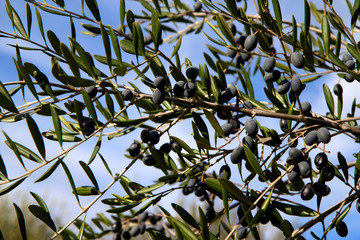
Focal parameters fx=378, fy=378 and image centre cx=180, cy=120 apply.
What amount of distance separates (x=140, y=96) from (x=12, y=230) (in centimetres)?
1154

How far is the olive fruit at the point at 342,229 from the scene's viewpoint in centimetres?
112

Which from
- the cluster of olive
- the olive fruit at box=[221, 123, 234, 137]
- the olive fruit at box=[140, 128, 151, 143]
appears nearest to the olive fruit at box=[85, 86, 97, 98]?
the olive fruit at box=[140, 128, 151, 143]

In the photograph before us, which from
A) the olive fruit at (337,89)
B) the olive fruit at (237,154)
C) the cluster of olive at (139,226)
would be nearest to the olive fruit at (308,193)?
the olive fruit at (237,154)

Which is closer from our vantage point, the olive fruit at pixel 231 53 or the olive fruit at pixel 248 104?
the olive fruit at pixel 248 104

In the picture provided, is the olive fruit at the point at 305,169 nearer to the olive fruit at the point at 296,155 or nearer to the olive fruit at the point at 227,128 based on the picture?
the olive fruit at the point at 296,155

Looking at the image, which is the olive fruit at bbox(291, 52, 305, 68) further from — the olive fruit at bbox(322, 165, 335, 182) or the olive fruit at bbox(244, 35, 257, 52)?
the olive fruit at bbox(322, 165, 335, 182)

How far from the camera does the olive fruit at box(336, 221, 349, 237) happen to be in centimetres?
112

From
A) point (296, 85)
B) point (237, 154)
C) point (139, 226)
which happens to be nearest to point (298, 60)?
point (296, 85)

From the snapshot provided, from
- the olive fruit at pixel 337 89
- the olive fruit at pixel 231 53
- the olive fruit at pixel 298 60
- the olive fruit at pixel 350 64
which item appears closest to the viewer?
the olive fruit at pixel 298 60

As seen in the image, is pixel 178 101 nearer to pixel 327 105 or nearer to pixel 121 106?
pixel 121 106

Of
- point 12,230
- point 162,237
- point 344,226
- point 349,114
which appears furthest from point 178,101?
point 12,230

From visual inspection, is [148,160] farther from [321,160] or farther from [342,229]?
[342,229]

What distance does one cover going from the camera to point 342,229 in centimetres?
112

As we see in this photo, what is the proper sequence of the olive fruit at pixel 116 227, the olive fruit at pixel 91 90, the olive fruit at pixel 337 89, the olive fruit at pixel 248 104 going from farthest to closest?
the olive fruit at pixel 116 227 < the olive fruit at pixel 337 89 < the olive fruit at pixel 248 104 < the olive fruit at pixel 91 90
